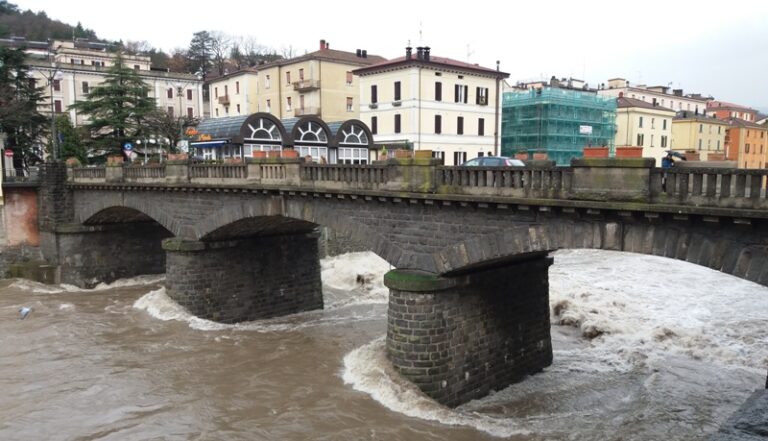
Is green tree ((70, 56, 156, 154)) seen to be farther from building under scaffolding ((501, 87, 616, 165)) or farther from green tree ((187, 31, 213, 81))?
green tree ((187, 31, 213, 81))

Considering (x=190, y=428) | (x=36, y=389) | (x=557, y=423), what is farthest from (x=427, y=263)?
(x=36, y=389)

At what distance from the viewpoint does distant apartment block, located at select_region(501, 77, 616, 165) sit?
159 ft

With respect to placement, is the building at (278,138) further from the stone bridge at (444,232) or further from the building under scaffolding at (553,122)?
the building under scaffolding at (553,122)

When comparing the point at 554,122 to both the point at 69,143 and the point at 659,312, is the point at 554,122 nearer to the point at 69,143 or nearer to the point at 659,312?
the point at 659,312

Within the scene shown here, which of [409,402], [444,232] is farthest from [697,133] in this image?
[409,402]

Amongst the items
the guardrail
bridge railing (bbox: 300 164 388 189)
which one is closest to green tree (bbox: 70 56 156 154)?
the guardrail

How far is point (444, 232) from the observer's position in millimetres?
14281

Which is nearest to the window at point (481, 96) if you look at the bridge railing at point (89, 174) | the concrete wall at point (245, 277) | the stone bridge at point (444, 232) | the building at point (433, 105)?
the building at point (433, 105)

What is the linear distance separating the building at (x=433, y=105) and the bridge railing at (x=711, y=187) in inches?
1235

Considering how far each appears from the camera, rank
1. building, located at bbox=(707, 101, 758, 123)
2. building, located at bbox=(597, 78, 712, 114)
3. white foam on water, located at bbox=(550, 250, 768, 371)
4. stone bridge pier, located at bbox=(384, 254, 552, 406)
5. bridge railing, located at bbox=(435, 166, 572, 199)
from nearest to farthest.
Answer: bridge railing, located at bbox=(435, 166, 572, 199)
stone bridge pier, located at bbox=(384, 254, 552, 406)
white foam on water, located at bbox=(550, 250, 768, 371)
building, located at bbox=(597, 78, 712, 114)
building, located at bbox=(707, 101, 758, 123)

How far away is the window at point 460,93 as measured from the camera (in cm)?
4450

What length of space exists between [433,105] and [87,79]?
39.2 m

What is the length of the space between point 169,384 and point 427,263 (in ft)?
24.9

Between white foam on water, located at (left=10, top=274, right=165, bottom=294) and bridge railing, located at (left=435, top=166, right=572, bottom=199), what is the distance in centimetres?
2035
